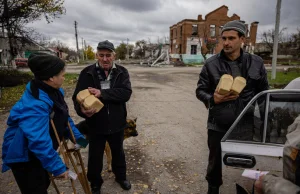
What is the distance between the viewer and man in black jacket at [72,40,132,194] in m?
2.79

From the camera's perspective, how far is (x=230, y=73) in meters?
2.47

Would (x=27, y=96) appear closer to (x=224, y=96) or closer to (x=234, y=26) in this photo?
(x=224, y=96)

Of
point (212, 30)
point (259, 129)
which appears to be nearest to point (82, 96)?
point (259, 129)

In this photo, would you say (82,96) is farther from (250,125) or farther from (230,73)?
(250,125)

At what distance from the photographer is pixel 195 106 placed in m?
8.26

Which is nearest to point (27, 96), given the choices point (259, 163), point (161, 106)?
point (259, 163)

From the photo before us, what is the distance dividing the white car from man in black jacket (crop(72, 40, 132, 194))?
4.36ft

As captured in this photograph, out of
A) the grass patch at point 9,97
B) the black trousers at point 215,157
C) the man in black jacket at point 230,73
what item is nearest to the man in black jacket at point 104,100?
the man in black jacket at point 230,73

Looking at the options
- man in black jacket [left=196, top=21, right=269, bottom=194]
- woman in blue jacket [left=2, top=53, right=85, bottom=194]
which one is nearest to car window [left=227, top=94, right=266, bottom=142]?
man in black jacket [left=196, top=21, right=269, bottom=194]

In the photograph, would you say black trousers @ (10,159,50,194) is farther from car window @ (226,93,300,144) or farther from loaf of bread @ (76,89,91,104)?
car window @ (226,93,300,144)

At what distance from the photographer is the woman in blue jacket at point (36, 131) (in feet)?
5.98

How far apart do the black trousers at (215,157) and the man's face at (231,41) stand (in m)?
0.93

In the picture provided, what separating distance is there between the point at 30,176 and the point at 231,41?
2.38 metres

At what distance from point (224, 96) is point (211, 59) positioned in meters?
0.59
